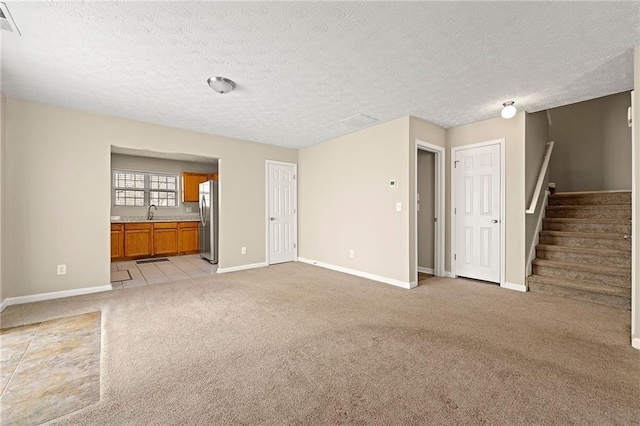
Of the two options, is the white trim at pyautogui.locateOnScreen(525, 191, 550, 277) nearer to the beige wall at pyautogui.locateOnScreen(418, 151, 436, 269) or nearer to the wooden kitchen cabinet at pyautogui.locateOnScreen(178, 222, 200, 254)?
the beige wall at pyautogui.locateOnScreen(418, 151, 436, 269)

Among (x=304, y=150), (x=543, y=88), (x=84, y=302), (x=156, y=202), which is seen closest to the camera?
(x=543, y=88)

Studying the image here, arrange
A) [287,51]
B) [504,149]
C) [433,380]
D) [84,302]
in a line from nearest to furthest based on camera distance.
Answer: [433,380] → [287,51] → [84,302] → [504,149]

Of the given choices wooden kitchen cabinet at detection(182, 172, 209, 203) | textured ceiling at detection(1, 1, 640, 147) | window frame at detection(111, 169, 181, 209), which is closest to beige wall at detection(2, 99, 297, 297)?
textured ceiling at detection(1, 1, 640, 147)

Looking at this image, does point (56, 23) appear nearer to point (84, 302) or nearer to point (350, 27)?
point (350, 27)

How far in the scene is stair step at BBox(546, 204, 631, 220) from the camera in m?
4.05

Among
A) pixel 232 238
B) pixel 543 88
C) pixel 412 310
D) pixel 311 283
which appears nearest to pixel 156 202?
pixel 232 238

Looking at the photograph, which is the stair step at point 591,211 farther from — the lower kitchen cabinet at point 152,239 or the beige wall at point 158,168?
the lower kitchen cabinet at point 152,239

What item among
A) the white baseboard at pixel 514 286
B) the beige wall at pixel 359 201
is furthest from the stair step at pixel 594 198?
the beige wall at pixel 359 201

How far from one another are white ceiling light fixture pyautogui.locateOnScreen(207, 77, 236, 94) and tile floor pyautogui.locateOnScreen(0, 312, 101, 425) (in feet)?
8.59

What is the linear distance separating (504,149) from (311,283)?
11.4 feet

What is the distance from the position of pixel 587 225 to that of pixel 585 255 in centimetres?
62

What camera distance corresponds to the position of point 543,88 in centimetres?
300

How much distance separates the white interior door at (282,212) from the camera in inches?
223

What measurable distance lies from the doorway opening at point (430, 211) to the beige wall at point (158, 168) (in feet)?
14.7
